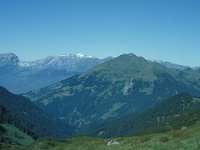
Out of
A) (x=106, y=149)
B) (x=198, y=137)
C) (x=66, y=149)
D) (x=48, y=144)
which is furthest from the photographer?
(x=48, y=144)

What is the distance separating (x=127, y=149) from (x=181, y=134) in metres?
7.44

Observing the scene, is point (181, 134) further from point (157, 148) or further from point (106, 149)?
point (106, 149)

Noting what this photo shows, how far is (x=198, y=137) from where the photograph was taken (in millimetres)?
47500

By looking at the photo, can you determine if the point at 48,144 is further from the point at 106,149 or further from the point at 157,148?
the point at 157,148

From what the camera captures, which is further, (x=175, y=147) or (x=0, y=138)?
(x=0, y=138)

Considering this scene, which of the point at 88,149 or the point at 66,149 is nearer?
the point at 88,149

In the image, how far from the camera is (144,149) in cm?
4706

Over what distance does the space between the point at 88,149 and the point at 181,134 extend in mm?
17336

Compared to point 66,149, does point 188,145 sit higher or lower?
higher

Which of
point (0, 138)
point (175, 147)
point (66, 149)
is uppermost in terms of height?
point (175, 147)

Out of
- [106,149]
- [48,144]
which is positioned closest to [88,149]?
[106,149]

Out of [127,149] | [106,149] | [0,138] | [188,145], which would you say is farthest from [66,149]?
[0,138]

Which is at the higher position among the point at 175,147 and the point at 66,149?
the point at 175,147

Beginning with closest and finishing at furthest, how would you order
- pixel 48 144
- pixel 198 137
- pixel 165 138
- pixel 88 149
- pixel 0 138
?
pixel 198 137 → pixel 165 138 → pixel 88 149 → pixel 48 144 → pixel 0 138
